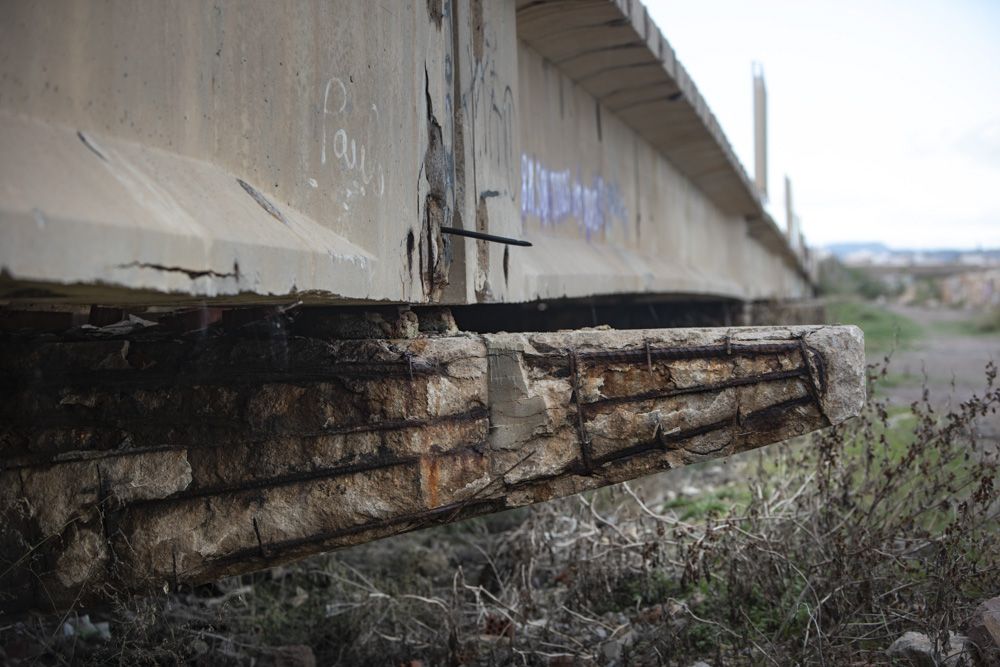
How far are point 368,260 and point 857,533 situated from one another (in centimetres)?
304

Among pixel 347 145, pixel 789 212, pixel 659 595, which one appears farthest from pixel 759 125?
pixel 347 145

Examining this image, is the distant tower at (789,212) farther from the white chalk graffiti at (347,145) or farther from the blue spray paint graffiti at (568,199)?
the white chalk graffiti at (347,145)

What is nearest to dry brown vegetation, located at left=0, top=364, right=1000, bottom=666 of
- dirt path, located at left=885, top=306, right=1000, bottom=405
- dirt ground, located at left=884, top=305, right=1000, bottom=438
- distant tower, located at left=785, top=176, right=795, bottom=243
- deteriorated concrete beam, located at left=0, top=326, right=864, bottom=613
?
deteriorated concrete beam, located at left=0, top=326, right=864, bottom=613

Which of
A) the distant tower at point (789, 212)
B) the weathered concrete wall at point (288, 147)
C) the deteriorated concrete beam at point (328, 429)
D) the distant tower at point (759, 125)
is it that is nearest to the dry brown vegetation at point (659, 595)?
the deteriorated concrete beam at point (328, 429)

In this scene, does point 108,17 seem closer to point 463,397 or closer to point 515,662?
point 463,397

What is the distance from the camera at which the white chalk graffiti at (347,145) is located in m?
2.80

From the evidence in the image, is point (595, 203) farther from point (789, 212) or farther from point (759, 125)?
point (789, 212)

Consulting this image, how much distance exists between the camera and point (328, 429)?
298cm

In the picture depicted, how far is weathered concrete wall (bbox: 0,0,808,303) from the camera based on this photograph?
182cm

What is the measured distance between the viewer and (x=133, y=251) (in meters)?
1.82

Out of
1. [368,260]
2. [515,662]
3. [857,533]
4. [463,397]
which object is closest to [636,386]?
[463,397]

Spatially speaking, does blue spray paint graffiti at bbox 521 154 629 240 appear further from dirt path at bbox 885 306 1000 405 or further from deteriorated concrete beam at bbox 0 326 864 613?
dirt path at bbox 885 306 1000 405

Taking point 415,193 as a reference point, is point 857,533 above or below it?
below

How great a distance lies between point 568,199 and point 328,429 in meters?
2.96
